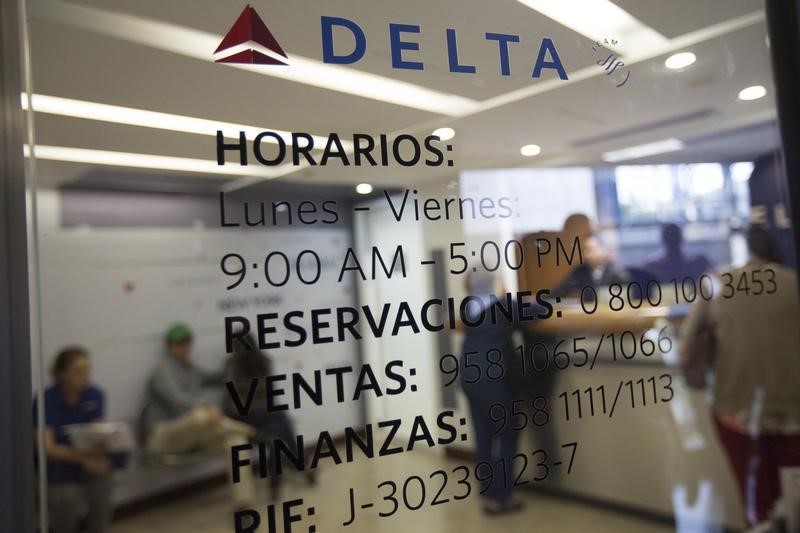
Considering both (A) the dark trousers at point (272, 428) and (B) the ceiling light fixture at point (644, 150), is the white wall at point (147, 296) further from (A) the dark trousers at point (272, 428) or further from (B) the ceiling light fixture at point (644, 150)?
(B) the ceiling light fixture at point (644, 150)

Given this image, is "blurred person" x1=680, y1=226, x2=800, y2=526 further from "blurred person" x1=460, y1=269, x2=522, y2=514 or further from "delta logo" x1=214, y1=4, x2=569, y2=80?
"delta logo" x1=214, y1=4, x2=569, y2=80

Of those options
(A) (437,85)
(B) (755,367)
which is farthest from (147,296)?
(B) (755,367)

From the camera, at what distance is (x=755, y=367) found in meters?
1.23

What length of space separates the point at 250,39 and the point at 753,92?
1151mm

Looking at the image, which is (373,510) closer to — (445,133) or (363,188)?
(363,188)

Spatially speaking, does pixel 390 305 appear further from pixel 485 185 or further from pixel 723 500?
pixel 723 500

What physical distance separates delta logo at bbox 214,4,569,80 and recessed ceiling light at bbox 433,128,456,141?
0.38 ft

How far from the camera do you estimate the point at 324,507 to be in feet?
2.99

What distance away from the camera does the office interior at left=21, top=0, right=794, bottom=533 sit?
82 cm

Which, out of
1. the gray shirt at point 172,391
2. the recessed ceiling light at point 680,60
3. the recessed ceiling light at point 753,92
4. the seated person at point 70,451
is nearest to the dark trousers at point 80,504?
the seated person at point 70,451

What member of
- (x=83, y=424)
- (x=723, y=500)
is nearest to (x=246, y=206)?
(x=83, y=424)

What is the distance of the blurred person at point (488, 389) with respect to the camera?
1.00 meters

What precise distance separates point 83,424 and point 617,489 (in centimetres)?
104

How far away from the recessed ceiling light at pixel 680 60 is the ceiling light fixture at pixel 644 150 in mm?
167
